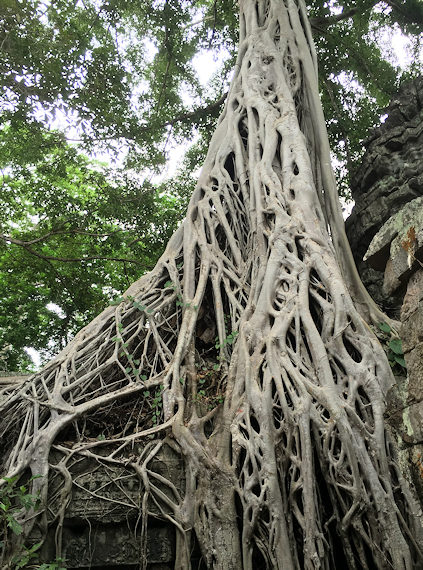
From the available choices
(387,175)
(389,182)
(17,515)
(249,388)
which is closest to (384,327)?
(249,388)

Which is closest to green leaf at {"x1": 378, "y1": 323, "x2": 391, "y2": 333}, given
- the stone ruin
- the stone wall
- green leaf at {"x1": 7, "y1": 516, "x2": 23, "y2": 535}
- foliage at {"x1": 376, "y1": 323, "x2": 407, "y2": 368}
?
foliage at {"x1": 376, "y1": 323, "x2": 407, "y2": 368}

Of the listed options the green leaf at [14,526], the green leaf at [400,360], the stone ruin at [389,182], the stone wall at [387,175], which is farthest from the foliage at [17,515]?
the stone wall at [387,175]

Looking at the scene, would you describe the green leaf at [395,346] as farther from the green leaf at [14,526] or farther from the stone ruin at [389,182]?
the green leaf at [14,526]

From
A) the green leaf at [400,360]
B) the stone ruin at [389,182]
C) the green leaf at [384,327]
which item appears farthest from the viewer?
the stone ruin at [389,182]

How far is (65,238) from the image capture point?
22.3 ft

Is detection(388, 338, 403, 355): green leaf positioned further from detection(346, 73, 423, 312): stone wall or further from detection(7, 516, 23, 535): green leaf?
detection(7, 516, 23, 535): green leaf

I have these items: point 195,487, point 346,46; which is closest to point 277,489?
point 195,487

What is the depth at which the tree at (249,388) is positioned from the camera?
2352 millimetres

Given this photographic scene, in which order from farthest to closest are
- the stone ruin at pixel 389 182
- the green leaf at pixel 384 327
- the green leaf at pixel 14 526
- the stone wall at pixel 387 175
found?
the stone wall at pixel 387 175, the stone ruin at pixel 389 182, the green leaf at pixel 384 327, the green leaf at pixel 14 526

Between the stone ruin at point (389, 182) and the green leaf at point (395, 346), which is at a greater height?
the stone ruin at point (389, 182)

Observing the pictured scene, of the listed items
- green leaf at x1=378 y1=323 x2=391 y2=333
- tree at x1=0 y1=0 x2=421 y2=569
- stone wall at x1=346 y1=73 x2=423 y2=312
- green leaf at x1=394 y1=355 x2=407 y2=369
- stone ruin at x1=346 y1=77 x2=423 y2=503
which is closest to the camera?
tree at x1=0 y1=0 x2=421 y2=569

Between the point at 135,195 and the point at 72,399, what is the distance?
3.69 meters

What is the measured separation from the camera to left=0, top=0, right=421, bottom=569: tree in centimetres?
235

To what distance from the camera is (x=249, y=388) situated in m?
2.79
